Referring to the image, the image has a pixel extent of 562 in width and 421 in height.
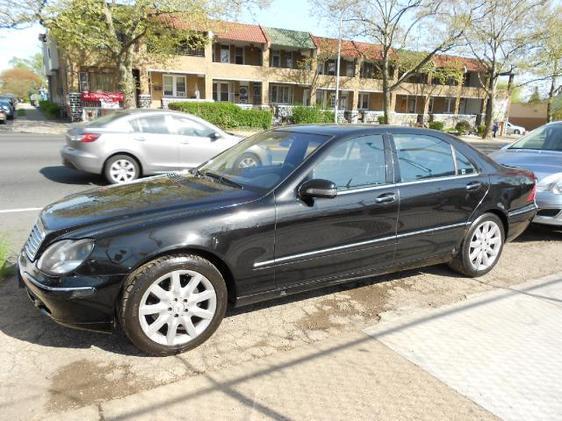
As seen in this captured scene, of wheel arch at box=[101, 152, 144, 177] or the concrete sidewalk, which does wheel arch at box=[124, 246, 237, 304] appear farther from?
wheel arch at box=[101, 152, 144, 177]

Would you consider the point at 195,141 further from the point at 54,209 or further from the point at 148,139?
the point at 54,209

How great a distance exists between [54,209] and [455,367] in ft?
10.3

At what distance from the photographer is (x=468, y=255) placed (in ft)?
15.5

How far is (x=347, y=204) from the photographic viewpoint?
3775mm

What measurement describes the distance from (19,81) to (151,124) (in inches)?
4115

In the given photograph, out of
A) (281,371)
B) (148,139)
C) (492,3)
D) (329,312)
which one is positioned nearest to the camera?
(281,371)

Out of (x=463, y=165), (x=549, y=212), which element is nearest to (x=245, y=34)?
(x=549, y=212)

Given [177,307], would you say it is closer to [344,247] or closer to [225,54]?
[344,247]

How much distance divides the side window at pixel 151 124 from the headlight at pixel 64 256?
20.5ft

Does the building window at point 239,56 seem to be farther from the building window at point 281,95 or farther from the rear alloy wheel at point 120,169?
the rear alloy wheel at point 120,169

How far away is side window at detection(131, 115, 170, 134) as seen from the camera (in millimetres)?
8922

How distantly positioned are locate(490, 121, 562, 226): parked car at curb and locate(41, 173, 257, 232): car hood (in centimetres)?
439

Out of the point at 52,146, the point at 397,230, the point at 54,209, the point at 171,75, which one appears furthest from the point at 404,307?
the point at 171,75

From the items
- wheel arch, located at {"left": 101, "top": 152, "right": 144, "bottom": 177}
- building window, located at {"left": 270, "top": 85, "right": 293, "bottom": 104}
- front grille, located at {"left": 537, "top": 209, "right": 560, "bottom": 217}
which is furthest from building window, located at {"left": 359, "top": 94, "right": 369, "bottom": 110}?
front grille, located at {"left": 537, "top": 209, "right": 560, "bottom": 217}
